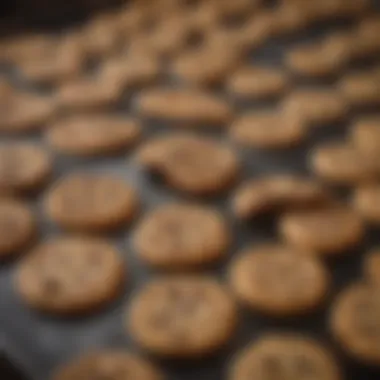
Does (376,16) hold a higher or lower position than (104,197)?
lower

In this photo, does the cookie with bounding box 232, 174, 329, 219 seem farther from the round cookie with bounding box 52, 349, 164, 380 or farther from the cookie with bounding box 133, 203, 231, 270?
the round cookie with bounding box 52, 349, 164, 380

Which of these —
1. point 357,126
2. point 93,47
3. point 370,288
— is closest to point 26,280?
point 370,288

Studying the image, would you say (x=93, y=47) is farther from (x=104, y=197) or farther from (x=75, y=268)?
(x=75, y=268)

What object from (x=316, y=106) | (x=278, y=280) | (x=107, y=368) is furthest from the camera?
(x=316, y=106)

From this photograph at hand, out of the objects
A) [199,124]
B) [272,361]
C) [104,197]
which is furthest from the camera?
[199,124]

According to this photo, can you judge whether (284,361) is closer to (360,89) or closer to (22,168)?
(22,168)

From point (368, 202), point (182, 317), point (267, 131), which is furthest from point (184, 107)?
point (182, 317)

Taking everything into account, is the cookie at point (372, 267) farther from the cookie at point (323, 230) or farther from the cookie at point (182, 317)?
the cookie at point (182, 317)
